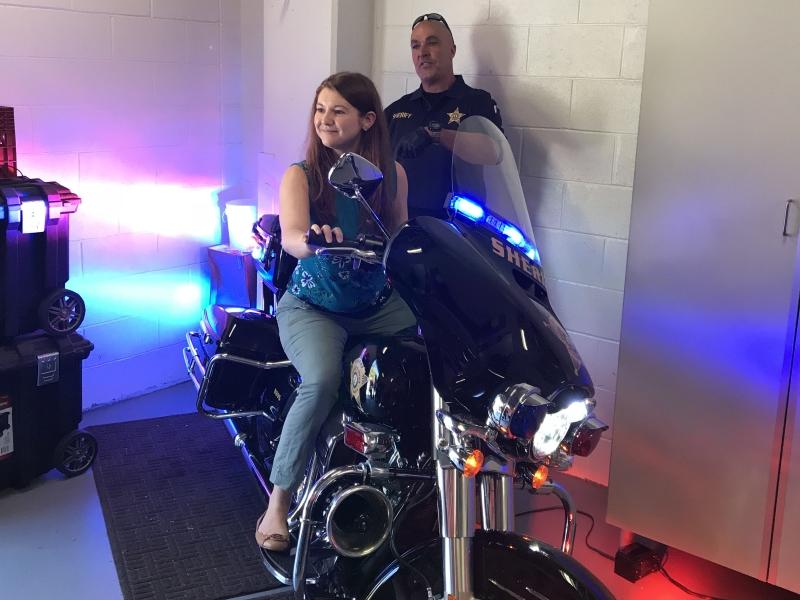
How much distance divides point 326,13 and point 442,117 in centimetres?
82

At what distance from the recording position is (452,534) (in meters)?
1.53

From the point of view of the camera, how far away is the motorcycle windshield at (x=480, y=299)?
1.52 meters

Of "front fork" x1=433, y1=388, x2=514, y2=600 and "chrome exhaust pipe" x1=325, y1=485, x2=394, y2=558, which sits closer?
"front fork" x1=433, y1=388, x2=514, y2=600

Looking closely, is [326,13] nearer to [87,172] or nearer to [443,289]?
[87,172]

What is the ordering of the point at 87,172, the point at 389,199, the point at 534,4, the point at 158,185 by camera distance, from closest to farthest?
the point at 389,199 → the point at 534,4 → the point at 87,172 → the point at 158,185

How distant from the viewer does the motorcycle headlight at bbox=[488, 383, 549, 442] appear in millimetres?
1444

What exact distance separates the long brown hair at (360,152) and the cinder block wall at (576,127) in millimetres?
1085

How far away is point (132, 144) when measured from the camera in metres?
3.88

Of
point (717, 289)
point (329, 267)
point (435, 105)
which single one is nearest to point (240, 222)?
point (435, 105)

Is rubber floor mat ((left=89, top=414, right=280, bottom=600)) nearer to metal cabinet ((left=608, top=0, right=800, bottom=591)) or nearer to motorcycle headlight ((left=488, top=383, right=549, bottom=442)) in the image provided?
metal cabinet ((left=608, top=0, right=800, bottom=591))

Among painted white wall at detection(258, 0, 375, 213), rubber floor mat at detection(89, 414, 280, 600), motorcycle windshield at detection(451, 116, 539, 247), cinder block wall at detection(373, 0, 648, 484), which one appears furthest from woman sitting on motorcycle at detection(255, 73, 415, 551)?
painted white wall at detection(258, 0, 375, 213)

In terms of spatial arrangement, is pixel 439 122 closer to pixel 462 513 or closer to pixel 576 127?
pixel 576 127

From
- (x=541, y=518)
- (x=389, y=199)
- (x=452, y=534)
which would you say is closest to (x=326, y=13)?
(x=389, y=199)

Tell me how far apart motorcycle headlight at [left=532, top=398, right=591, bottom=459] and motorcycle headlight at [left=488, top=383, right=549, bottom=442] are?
1cm
